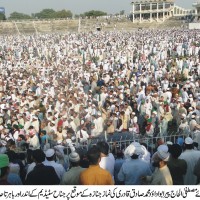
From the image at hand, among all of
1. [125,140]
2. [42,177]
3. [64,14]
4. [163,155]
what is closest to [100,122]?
[125,140]

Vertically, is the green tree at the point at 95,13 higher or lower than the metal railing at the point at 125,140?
higher

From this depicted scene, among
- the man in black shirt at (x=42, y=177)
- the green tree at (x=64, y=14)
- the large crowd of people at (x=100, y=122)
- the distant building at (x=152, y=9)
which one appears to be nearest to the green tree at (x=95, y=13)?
the green tree at (x=64, y=14)

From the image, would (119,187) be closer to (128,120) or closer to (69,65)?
(128,120)

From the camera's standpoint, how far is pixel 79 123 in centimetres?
796

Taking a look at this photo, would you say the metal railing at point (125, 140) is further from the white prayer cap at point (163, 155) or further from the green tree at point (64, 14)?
the green tree at point (64, 14)

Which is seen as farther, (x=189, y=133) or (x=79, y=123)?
(x=79, y=123)

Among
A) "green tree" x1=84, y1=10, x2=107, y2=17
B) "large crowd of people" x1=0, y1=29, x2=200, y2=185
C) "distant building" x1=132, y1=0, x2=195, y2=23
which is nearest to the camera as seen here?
"large crowd of people" x1=0, y1=29, x2=200, y2=185

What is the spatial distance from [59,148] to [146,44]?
15.6 meters

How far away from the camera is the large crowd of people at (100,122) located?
3881 mm

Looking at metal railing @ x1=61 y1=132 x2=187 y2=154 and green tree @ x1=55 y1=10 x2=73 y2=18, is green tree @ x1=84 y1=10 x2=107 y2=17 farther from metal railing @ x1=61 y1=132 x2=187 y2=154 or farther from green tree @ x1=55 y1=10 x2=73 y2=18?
metal railing @ x1=61 y1=132 x2=187 y2=154

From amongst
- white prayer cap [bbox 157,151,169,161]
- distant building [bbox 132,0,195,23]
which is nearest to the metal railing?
white prayer cap [bbox 157,151,169,161]

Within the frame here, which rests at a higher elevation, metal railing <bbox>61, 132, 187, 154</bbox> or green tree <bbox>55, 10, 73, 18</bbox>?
green tree <bbox>55, 10, 73, 18</bbox>

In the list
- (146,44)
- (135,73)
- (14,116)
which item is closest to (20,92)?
(14,116)

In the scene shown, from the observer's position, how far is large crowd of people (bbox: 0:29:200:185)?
12.7 ft
